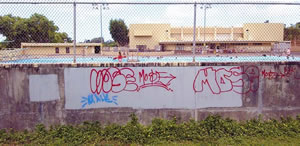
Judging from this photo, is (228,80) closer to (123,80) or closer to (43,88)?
(123,80)

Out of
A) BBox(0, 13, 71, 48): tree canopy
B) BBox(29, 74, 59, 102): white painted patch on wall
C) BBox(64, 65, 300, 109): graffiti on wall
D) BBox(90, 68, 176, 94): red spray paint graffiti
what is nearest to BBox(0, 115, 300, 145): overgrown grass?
BBox(64, 65, 300, 109): graffiti on wall

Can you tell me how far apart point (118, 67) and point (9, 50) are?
121 inches

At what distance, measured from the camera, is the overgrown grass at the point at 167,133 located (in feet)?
13.3

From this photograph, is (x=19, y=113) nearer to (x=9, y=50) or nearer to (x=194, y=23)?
(x=9, y=50)

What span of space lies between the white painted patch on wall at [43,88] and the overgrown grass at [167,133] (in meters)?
0.63

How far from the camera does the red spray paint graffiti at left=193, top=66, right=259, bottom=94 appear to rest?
4.71 meters

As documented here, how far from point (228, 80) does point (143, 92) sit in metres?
1.98

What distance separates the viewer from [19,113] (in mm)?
4461

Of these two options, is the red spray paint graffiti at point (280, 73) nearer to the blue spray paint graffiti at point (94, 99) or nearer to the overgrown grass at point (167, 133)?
the overgrown grass at point (167, 133)

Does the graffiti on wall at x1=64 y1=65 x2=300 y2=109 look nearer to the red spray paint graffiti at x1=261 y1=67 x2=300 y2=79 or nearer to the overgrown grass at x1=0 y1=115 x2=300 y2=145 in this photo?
the red spray paint graffiti at x1=261 y1=67 x2=300 y2=79

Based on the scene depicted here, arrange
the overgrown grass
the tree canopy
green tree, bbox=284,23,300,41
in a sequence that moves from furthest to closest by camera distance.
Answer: green tree, bbox=284,23,300,41 < the tree canopy < the overgrown grass

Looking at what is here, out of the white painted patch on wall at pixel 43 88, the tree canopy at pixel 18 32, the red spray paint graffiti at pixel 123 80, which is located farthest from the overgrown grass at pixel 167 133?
the tree canopy at pixel 18 32

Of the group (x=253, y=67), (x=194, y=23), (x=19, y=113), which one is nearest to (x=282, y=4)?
(x=253, y=67)

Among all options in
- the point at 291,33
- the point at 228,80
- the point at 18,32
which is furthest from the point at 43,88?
the point at 291,33
